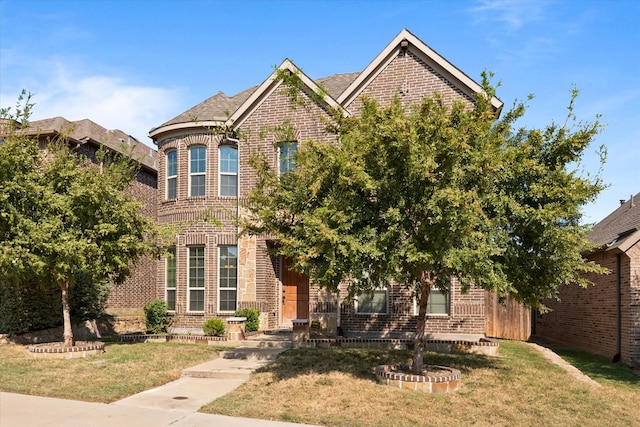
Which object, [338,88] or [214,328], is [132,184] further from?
[338,88]

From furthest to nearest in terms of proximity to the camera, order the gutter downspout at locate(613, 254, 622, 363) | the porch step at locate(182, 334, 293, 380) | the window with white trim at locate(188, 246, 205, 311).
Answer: the window with white trim at locate(188, 246, 205, 311), the gutter downspout at locate(613, 254, 622, 363), the porch step at locate(182, 334, 293, 380)

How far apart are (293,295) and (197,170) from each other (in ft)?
17.5

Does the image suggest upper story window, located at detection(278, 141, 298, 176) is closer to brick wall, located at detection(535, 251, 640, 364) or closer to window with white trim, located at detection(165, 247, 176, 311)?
window with white trim, located at detection(165, 247, 176, 311)

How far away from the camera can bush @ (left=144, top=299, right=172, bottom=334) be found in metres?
19.2

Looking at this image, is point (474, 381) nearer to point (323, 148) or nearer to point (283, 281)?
point (323, 148)

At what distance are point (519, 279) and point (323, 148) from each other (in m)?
4.73

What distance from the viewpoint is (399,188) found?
34.6 feet

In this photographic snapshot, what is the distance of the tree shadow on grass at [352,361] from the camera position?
39.7ft

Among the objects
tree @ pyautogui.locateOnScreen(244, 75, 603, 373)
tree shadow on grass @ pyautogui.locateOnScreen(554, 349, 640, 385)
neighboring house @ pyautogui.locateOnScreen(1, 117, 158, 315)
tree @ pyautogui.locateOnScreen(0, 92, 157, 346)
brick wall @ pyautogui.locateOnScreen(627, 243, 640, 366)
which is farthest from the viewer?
neighboring house @ pyautogui.locateOnScreen(1, 117, 158, 315)

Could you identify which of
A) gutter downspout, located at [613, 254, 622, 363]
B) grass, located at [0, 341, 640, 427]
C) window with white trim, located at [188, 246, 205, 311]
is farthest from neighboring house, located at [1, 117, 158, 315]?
gutter downspout, located at [613, 254, 622, 363]

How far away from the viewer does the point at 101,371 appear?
12.5m

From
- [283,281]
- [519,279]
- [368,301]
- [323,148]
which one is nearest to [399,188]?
[323,148]

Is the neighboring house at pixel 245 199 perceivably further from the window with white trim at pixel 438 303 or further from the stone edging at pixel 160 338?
the stone edging at pixel 160 338

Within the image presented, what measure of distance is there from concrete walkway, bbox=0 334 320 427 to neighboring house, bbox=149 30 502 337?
5569mm
